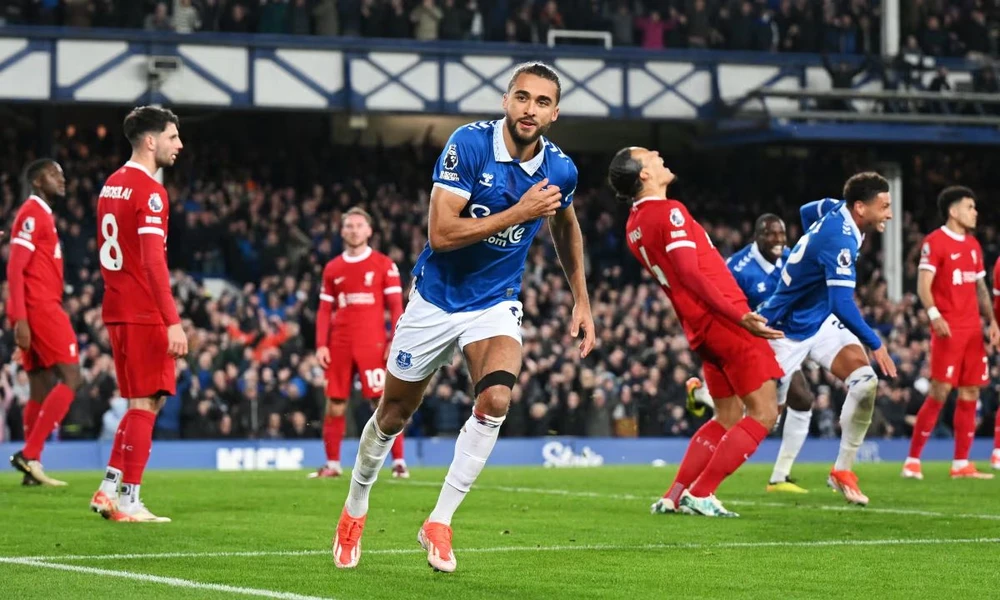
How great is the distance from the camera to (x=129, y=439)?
1050 cm

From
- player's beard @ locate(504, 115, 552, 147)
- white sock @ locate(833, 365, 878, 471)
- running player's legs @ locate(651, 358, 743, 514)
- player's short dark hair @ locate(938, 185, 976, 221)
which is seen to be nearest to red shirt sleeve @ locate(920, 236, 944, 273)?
player's short dark hair @ locate(938, 185, 976, 221)

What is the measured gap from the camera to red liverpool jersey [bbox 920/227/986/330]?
16281 mm

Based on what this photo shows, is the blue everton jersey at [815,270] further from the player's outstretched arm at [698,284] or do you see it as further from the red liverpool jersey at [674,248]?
the player's outstretched arm at [698,284]

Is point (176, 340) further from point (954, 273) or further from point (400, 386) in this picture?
point (954, 273)

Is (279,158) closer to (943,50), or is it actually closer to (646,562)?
(943,50)

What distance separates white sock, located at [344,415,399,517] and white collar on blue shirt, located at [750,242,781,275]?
7200 mm

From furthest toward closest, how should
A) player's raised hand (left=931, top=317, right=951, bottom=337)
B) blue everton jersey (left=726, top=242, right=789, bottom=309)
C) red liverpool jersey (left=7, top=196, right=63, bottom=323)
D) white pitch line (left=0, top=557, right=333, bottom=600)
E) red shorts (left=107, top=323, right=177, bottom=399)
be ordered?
1. player's raised hand (left=931, top=317, right=951, bottom=337)
2. blue everton jersey (left=726, top=242, right=789, bottom=309)
3. red liverpool jersey (left=7, top=196, right=63, bottom=323)
4. red shorts (left=107, top=323, right=177, bottom=399)
5. white pitch line (left=0, top=557, right=333, bottom=600)

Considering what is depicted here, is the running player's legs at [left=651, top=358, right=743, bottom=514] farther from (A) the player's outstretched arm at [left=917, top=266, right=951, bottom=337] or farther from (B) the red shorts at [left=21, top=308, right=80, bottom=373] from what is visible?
(B) the red shorts at [left=21, top=308, right=80, bottom=373]

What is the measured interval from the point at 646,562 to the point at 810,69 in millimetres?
25026

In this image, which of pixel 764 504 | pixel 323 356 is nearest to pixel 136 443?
pixel 764 504

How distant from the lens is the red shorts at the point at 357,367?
16.5 meters

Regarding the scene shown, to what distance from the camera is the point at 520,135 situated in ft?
26.0

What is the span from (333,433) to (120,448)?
593 centimetres

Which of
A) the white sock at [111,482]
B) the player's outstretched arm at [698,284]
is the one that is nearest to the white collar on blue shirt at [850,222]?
the player's outstretched arm at [698,284]
